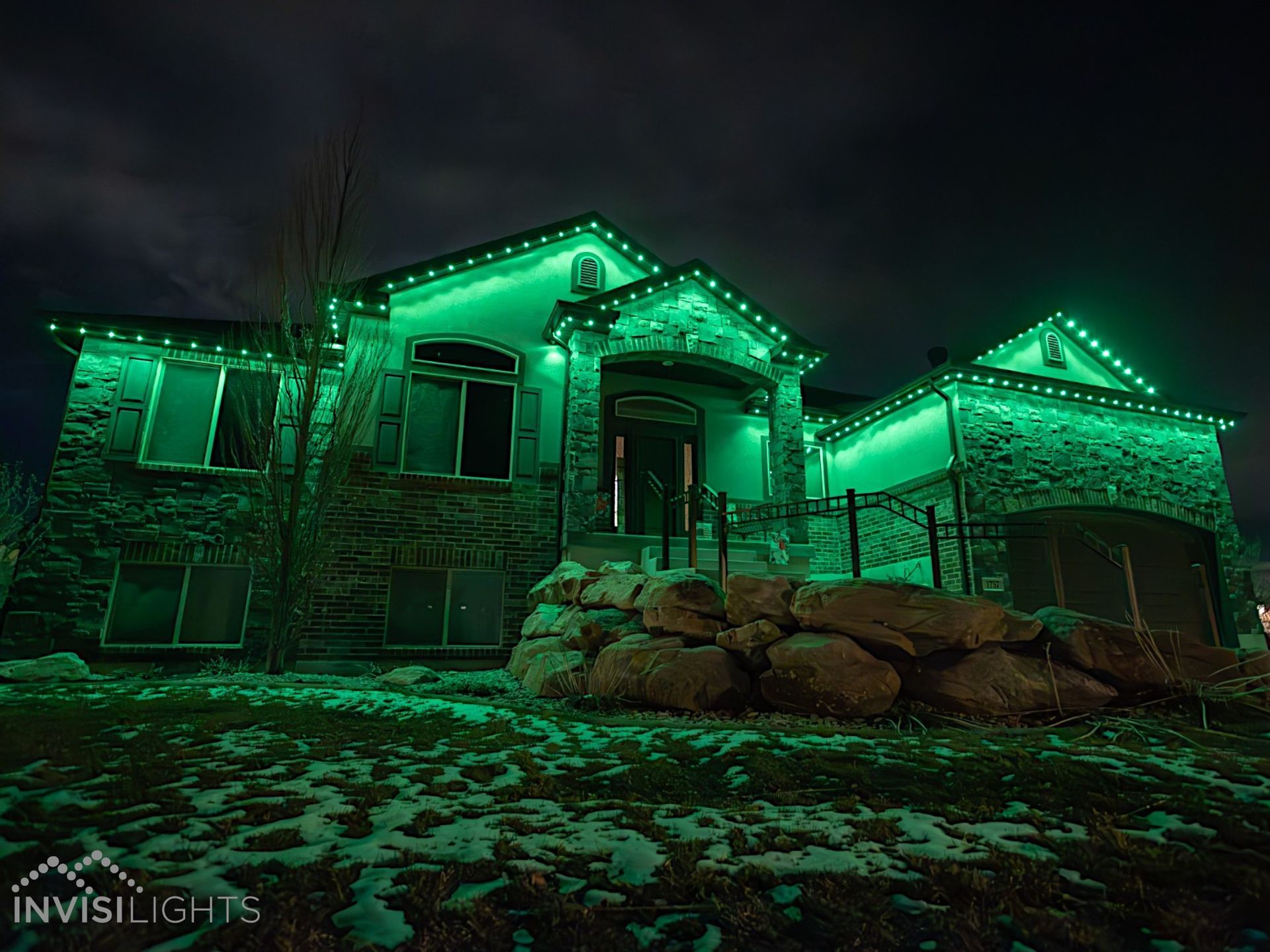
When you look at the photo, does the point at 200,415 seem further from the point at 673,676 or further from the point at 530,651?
the point at 673,676

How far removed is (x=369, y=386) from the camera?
8.84m

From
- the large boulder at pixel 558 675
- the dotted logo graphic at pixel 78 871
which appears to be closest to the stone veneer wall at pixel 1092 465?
the large boulder at pixel 558 675

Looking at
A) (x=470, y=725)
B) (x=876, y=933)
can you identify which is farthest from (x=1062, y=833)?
(x=470, y=725)

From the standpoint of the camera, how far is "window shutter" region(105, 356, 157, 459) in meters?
9.05

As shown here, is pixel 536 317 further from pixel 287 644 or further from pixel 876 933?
pixel 876 933

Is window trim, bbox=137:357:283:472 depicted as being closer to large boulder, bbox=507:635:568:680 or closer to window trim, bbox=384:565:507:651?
window trim, bbox=384:565:507:651

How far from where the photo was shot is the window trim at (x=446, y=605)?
914cm

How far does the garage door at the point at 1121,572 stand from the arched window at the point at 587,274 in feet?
27.9

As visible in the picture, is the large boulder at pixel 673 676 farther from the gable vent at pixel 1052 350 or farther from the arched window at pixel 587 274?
the gable vent at pixel 1052 350

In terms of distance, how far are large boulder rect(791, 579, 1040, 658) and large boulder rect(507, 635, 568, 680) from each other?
2954mm

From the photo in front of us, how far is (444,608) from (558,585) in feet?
7.30

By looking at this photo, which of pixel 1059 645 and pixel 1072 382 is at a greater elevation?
pixel 1072 382

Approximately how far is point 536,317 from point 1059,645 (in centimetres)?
890

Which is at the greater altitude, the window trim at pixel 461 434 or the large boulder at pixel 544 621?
the window trim at pixel 461 434
